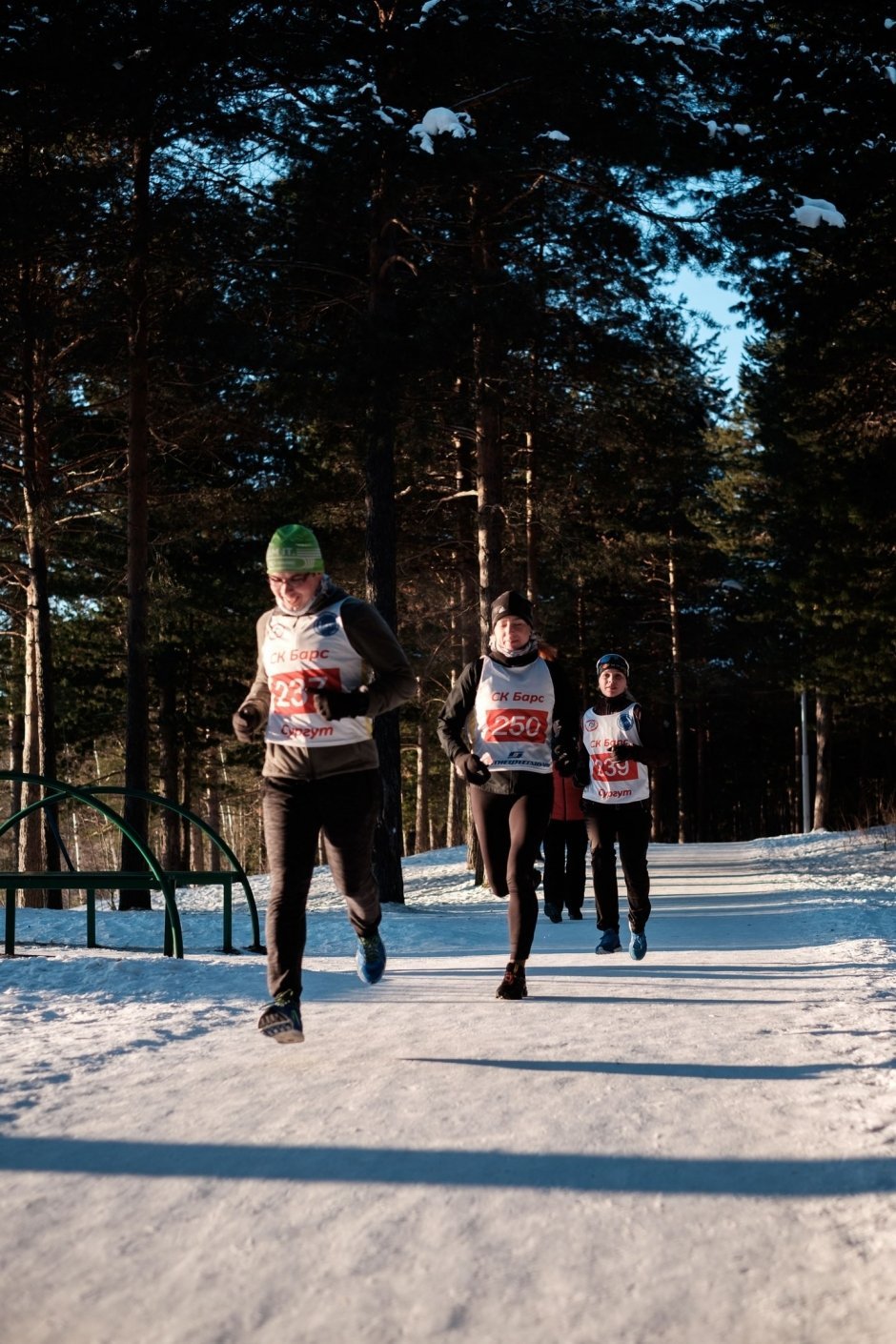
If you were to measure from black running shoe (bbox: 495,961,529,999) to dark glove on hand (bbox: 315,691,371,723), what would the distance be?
7.16ft

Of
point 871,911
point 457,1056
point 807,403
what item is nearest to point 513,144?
point 807,403

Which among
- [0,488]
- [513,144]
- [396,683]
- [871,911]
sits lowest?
[871,911]

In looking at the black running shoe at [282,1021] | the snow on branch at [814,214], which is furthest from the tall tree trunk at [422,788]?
the black running shoe at [282,1021]

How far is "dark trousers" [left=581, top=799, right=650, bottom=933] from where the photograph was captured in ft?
31.0

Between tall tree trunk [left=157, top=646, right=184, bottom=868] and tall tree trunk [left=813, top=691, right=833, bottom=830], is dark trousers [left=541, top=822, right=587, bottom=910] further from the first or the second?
tall tree trunk [left=813, top=691, right=833, bottom=830]

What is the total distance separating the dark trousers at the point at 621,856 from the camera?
9461 millimetres

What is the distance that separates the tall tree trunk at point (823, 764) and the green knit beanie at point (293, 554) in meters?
35.0

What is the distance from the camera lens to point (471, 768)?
7422 mm

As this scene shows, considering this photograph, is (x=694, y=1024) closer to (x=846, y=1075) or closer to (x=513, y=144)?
(x=846, y=1075)

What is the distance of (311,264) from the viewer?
49.2 ft

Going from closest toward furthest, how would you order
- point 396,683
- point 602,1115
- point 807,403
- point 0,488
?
point 602,1115 < point 396,683 < point 807,403 < point 0,488

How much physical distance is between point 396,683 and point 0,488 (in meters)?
18.0

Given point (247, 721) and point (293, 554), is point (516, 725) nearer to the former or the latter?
point (247, 721)

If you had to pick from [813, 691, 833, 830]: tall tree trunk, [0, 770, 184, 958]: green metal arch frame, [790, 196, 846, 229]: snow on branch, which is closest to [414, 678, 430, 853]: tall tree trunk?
[813, 691, 833, 830]: tall tree trunk
